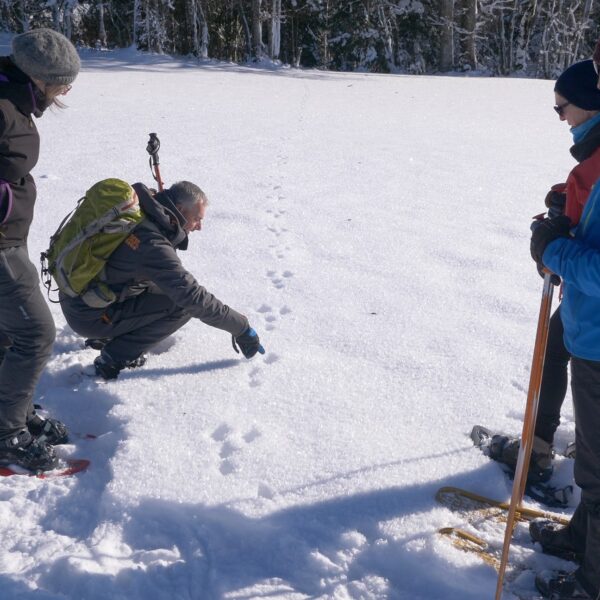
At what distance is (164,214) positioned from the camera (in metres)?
3.06

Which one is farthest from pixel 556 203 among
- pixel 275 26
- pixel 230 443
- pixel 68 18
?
pixel 68 18

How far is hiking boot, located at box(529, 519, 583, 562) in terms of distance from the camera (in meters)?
2.21

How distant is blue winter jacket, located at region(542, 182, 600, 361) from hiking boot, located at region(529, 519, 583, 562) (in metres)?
0.71

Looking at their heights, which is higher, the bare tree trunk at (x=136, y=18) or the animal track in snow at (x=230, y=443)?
the bare tree trunk at (x=136, y=18)

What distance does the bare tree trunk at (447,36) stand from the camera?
2073cm

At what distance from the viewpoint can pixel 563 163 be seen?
7.46 m

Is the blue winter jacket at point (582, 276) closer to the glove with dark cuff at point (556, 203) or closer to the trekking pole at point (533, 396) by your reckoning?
the trekking pole at point (533, 396)

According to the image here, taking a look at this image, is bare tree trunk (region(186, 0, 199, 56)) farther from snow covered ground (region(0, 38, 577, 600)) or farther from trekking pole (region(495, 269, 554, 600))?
trekking pole (region(495, 269, 554, 600))

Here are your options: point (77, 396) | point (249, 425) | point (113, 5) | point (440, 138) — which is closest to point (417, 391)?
point (249, 425)

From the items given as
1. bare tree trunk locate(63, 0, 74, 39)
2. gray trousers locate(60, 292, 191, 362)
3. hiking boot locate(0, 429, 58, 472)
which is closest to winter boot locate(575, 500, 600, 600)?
hiking boot locate(0, 429, 58, 472)

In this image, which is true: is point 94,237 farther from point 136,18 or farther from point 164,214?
point 136,18

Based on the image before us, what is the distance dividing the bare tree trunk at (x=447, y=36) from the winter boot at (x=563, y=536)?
21.0 metres

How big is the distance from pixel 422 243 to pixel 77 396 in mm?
3025

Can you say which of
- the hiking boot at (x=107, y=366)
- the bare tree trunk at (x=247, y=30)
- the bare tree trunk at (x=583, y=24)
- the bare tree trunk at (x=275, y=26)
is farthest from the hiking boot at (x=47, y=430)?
the bare tree trunk at (x=583, y=24)
